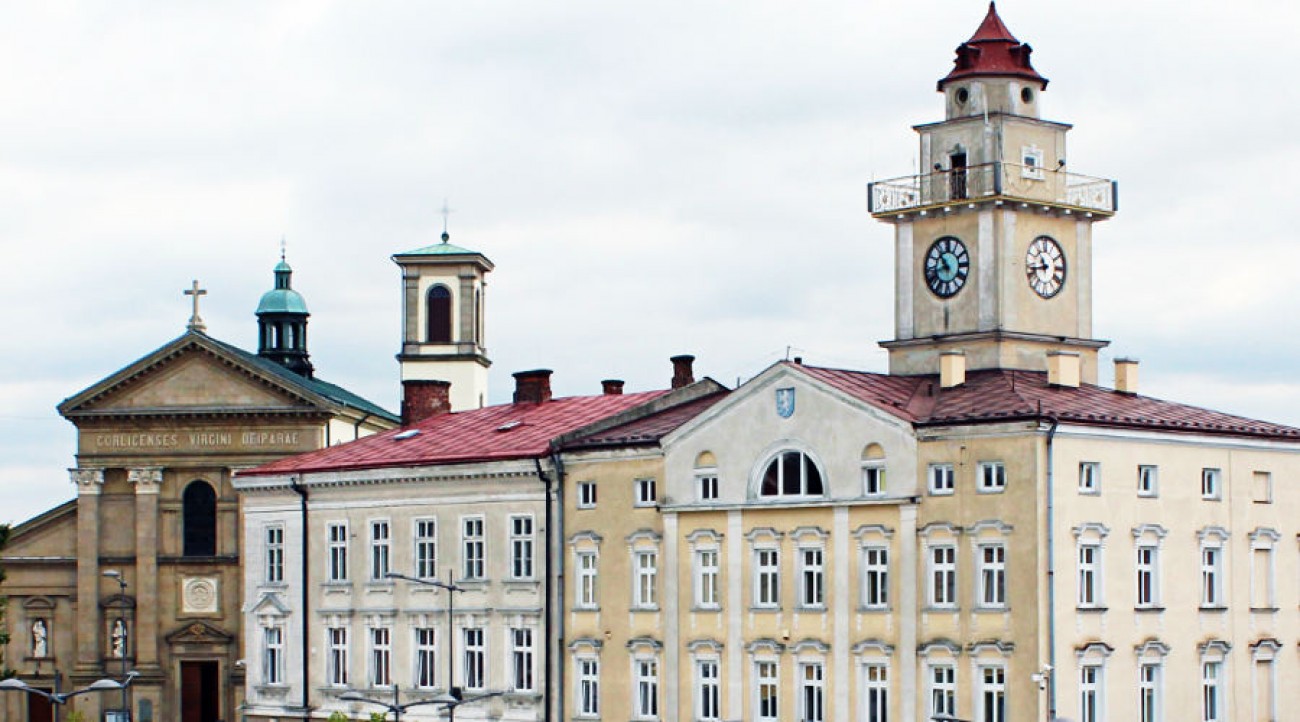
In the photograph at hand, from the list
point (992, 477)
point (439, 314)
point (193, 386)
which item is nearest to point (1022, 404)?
point (992, 477)

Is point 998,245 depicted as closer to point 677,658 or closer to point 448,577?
point 677,658

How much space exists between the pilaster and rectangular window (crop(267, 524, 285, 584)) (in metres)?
17.3

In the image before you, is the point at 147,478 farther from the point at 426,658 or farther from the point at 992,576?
the point at 992,576

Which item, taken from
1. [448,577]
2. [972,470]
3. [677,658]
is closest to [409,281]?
[448,577]

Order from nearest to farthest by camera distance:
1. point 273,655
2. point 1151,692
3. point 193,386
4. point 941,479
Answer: point 1151,692, point 941,479, point 273,655, point 193,386

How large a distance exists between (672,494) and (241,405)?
30.3m

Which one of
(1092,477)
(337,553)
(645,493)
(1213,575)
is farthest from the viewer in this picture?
(337,553)

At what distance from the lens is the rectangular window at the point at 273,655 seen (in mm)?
85812

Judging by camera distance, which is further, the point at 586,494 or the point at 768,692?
the point at 586,494

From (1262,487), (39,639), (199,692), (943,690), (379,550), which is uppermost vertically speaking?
(1262,487)

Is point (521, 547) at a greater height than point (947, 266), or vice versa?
point (947, 266)

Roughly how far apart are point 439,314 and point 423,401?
2339cm

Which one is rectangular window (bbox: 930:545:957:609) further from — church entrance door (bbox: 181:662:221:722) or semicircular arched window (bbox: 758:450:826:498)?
church entrance door (bbox: 181:662:221:722)

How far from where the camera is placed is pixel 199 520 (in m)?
102
